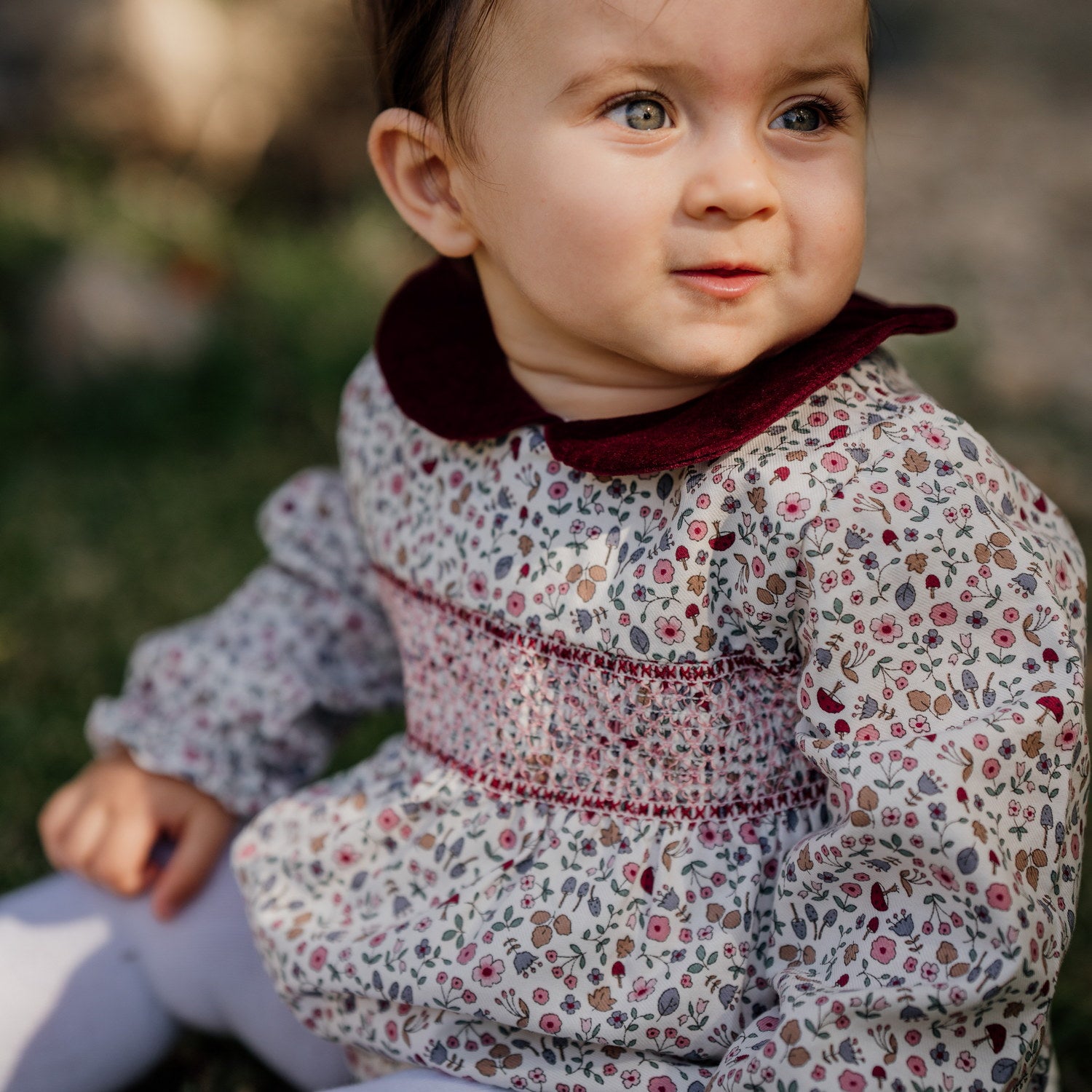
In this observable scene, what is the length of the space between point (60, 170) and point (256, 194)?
0.56m

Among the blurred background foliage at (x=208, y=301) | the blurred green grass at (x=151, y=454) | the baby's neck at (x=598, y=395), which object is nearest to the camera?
the baby's neck at (x=598, y=395)

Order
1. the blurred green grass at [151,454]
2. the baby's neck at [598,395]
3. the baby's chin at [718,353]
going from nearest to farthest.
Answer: the baby's chin at [718,353], the baby's neck at [598,395], the blurred green grass at [151,454]

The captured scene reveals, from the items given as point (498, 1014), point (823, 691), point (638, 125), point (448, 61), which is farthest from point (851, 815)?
point (448, 61)

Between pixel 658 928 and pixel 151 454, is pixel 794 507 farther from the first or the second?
pixel 151 454

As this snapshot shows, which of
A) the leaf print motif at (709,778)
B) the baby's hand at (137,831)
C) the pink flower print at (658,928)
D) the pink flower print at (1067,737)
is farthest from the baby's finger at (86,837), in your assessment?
the pink flower print at (1067,737)

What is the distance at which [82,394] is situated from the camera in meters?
2.90

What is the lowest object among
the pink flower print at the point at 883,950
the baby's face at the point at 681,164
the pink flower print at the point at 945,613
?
the pink flower print at the point at 883,950

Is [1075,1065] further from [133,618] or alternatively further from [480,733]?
[133,618]

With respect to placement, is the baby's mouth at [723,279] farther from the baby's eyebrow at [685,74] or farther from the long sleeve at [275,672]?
the long sleeve at [275,672]

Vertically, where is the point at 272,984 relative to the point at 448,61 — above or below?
below

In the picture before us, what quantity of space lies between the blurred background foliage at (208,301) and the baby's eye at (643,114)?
3.52ft

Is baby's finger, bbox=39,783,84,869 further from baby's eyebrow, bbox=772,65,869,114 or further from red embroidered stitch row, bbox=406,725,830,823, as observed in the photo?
baby's eyebrow, bbox=772,65,869,114

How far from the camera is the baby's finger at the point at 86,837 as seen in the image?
141 centimetres

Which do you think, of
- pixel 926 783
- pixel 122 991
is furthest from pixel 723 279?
pixel 122 991
